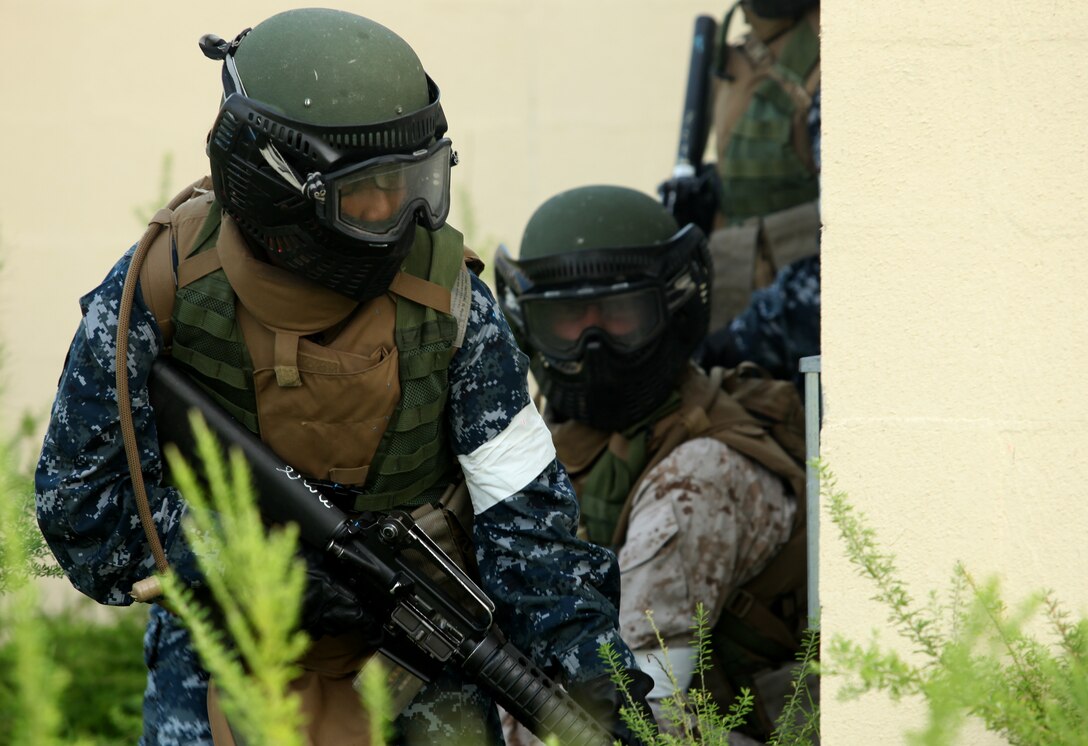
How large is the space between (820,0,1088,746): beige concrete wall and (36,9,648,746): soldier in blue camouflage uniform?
0.57m

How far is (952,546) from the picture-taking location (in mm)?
2582

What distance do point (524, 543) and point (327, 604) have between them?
39 cm

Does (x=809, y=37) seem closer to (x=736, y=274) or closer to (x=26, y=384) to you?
(x=736, y=274)

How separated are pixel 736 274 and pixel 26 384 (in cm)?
313

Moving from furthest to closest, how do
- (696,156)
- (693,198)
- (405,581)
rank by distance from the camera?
(696,156) → (693,198) → (405,581)

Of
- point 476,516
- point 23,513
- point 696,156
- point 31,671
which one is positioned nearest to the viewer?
point 31,671

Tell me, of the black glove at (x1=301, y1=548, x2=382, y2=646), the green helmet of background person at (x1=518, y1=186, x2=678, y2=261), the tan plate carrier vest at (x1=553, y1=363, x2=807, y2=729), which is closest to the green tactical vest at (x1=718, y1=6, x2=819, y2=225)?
the green helmet of background person at (x1=518, y1=186, x2=678, y2=261)

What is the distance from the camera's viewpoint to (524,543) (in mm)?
2938

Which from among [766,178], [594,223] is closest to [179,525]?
[594,223]

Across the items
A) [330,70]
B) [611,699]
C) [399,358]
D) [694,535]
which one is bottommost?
[694,535]

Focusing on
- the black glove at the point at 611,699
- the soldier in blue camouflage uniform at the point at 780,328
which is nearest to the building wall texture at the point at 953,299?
the black glove at the point at 611,699

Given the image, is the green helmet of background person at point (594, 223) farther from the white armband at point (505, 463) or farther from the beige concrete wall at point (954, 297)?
the beige concrete wall at point (954, 297)

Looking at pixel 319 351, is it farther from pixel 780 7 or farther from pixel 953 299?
pixel 780 7

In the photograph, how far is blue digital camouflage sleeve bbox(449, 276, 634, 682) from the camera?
116 inches
